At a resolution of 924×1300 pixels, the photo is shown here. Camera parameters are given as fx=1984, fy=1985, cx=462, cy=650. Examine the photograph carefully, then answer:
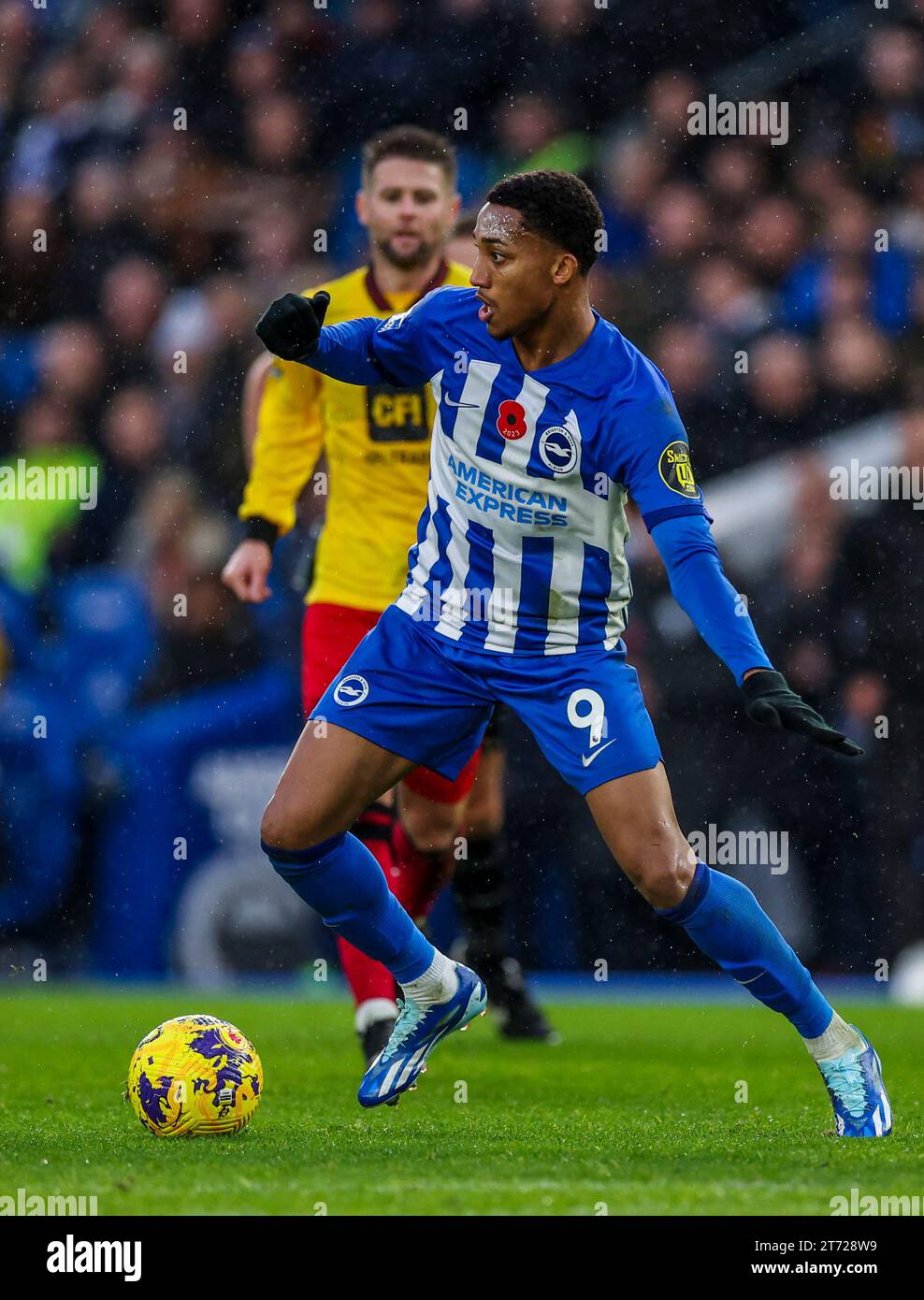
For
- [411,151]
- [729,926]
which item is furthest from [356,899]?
[411,151]

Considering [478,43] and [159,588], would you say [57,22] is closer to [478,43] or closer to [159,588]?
[478,43]

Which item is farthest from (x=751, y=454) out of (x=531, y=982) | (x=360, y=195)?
(x=360, y=195)

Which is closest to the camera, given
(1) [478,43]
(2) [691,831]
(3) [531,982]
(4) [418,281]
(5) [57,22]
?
(4) [418,281]

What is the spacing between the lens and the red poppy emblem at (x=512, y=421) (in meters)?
4.60

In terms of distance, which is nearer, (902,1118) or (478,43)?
(902,1118)

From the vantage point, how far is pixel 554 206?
14.8 feet

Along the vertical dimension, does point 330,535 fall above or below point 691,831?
above

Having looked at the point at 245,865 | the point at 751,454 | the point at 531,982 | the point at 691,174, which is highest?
the point at 691,174

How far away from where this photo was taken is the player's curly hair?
4492 mm

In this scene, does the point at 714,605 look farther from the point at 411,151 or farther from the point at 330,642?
the point at 411,151

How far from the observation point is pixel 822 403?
8.80 metres

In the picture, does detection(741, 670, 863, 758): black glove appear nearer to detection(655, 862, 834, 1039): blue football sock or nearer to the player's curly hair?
detection(655, 862, 834, 1039): blue football sock

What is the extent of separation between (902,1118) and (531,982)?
4.19m

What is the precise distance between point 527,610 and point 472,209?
→ 511cm
